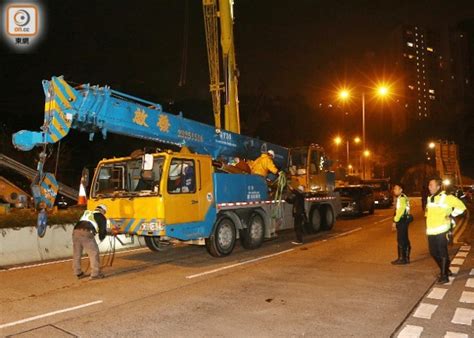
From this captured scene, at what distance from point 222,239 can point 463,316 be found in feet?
19.7

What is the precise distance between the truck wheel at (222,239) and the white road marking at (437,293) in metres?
4.90

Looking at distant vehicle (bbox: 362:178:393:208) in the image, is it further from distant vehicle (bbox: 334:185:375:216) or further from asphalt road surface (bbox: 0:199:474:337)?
asphalt road surface (bbox: 0:199:474:337)

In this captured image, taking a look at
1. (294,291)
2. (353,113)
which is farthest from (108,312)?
(353,113)

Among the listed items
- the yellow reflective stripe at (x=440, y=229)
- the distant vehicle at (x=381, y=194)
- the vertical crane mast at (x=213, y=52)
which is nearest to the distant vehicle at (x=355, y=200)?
the distant vehicle at (x=381, y=194)

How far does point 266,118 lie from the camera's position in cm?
5591

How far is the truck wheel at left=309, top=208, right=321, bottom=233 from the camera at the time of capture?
51.4 feet

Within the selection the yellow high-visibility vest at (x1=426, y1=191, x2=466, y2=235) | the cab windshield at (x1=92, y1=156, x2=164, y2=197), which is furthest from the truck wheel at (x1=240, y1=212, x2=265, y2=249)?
the yellow high-visibility vest at (x1=426, y1=191, x2=466, y2=235)

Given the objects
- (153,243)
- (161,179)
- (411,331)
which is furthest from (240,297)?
(153,243)

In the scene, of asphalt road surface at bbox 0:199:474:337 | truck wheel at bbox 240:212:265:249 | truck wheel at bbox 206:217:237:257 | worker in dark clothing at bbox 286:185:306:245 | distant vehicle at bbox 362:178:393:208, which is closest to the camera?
asphalt road surface at bbox 0:199:474:337

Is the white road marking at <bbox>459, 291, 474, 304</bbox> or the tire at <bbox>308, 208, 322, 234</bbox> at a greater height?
the tire at <bbox>308, 208, 322, 234</bbox>

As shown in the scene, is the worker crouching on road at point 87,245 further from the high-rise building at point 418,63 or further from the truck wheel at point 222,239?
the high-rise building at point 418,63

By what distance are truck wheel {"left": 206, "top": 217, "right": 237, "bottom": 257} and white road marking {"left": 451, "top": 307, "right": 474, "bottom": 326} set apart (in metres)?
5.62

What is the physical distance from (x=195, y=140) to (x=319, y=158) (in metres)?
6.20

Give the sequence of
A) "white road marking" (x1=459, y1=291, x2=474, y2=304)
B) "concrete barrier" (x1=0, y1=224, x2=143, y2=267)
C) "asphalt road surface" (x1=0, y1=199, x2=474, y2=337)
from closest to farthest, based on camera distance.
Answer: "asphalt road surface" (x1=0, y1=199, x2=474, y2=337) < "white road marking" (x1=459, y1=291, x2=474, y2=304) < "concrete barrier" (x1=0, y1=224, x2=143, y2=267)
